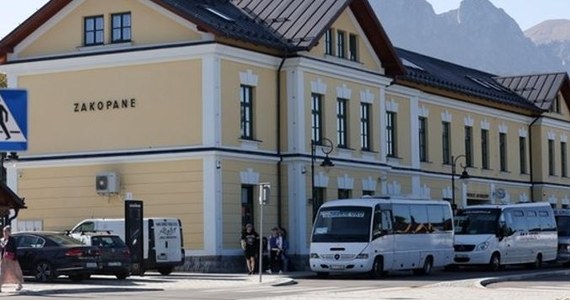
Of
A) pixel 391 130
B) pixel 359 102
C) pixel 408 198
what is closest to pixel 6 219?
pixel 408 198

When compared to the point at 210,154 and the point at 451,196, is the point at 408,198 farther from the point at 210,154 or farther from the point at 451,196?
the point at 451,196

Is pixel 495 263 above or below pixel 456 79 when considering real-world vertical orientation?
below

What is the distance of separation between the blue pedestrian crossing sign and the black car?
1991cm

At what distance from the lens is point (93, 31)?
44.1 metres

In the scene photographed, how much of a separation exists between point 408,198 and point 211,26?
857cm

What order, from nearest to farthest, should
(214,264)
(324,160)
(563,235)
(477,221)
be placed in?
(214,264), (324,160), (477,221), (563,235)

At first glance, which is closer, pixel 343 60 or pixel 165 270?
pixel 165 270

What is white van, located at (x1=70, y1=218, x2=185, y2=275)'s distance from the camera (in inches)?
1523

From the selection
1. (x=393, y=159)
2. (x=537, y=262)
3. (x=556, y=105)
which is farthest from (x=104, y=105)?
→ (x=556, y=105)

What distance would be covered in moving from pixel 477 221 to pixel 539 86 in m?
25.0

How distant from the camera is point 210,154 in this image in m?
41.1

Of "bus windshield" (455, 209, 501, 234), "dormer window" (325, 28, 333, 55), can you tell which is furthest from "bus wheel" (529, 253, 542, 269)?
"dormer window" (325, 28, 333, 55)

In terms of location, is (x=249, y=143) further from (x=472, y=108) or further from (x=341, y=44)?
(x=472, y=108)

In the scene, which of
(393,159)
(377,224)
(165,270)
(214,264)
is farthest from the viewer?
(393,159)
